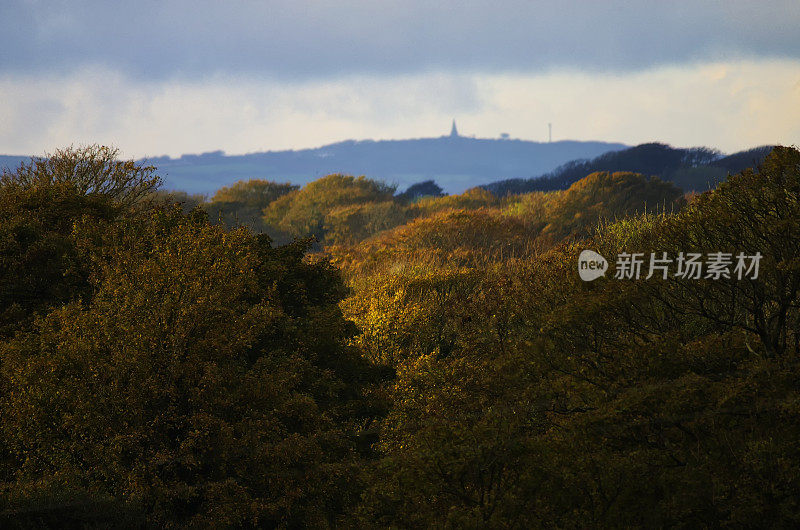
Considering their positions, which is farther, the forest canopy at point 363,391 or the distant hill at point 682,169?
the distant hill at point 682,169

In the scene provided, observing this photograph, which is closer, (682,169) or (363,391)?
(363,391)

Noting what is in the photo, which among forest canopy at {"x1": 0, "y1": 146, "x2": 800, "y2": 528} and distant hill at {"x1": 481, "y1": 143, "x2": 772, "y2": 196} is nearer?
forest canopy at {"x1": 0, "y1": 146, "x2": 800, "y2": 528}

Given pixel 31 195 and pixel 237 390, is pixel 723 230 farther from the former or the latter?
pixel 31 195

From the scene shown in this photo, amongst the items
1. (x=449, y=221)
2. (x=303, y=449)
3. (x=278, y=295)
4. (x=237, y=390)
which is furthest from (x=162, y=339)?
(x=449, y=221)

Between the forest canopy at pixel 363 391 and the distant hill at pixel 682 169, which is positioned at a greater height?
the distant hill at pixel 682 169

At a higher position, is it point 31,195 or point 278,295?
point 31,195

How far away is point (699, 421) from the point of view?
1877 cm

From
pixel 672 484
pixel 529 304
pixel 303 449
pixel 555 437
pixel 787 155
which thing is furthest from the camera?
pixel 529 304

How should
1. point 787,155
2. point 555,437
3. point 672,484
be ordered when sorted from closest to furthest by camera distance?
point 672,484
point 555,437
point 787,155

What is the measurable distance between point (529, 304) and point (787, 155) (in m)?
11.2

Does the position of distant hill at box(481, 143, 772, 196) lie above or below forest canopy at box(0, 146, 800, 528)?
above

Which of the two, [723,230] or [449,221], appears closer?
[723,230]

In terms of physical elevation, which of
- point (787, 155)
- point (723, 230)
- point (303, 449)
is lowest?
point (303, 449)

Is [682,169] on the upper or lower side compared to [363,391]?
upper
